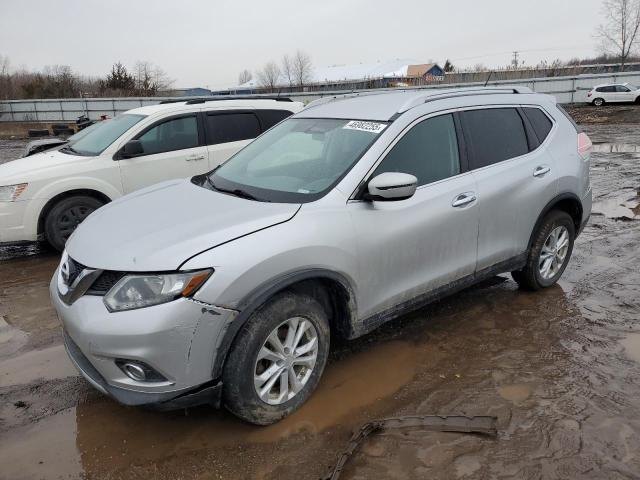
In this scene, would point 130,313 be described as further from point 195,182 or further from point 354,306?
point 195,182

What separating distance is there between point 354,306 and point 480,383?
1004 mm

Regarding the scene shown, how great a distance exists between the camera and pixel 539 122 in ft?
14.7

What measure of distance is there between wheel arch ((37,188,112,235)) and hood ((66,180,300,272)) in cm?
301

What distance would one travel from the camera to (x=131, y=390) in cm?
253

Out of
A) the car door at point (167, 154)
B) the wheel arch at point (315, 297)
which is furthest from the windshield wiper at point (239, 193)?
the car door at point (167, 154)

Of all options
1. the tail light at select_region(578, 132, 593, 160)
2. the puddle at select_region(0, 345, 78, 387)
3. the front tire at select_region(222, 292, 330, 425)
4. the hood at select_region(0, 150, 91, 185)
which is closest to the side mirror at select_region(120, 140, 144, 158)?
the hood at select_region(0, 150, 91, 185)

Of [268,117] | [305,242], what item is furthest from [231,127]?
[305,242]

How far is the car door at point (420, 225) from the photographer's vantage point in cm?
315

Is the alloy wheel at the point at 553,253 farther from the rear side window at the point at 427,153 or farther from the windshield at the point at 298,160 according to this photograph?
the windshield at the point at 298,160

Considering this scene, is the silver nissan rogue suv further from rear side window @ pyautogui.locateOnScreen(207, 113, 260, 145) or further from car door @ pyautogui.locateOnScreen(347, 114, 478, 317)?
rear side window @ pyautogui.locateOnScreen(207, 113, 260, 145)

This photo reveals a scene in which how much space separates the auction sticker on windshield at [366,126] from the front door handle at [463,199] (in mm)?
740

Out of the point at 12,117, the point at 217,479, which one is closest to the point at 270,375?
the point at 217,479

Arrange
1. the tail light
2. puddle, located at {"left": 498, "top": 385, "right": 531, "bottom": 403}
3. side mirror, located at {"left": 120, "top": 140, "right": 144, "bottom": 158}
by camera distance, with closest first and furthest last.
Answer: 1. puddle, located at {"left": 498, "top": 385, "right": 531, "bottom": 403}
2. the tail light
3. side mirror, located at {"left": 120, "top": 140, "right": 144, "bottom": 158}

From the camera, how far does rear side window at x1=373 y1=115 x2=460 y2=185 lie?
11.1ft
